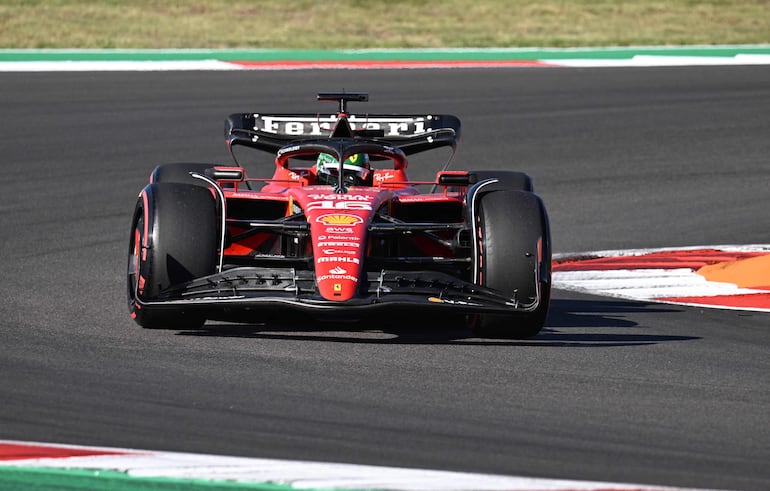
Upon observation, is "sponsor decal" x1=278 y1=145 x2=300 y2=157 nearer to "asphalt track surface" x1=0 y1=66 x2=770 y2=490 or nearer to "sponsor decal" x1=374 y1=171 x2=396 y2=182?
"sponsor decal" x1=374 y1=171 x2=396 y2=182

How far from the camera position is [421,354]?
845 cm

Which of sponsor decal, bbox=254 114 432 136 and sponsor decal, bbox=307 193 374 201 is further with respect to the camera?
Result: sponsor decal, bbox=254 114 432 136

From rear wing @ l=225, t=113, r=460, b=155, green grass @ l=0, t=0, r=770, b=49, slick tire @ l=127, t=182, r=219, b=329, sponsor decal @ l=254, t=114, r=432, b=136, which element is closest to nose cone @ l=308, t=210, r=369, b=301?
slick tire @ l=127, t=182, r=219, b=329

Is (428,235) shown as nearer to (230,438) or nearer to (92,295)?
(92,295)

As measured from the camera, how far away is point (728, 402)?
288 inches

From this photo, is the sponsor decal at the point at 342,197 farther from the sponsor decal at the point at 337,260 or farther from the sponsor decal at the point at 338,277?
the sponsor decal at the point at 338,277

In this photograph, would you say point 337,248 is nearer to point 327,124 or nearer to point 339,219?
point 339,219

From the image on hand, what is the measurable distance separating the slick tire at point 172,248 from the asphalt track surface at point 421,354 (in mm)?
134

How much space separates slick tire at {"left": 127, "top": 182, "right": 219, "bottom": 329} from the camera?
8844 millimetres

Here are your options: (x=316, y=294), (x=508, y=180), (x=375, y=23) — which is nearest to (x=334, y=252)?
(x=316, y=294)

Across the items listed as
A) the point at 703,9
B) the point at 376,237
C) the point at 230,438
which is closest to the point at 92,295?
the point at 376,237

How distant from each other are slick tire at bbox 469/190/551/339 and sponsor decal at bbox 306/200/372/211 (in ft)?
2.14

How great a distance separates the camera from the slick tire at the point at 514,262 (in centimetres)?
885

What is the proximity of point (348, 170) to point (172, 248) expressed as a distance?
1.95m
